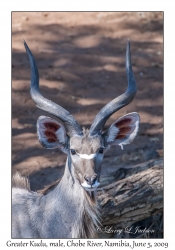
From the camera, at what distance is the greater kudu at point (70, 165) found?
566 centimetres

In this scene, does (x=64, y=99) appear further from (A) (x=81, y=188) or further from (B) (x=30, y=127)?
(A) (x=81, y=188)

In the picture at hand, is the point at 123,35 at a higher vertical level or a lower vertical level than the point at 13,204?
higher

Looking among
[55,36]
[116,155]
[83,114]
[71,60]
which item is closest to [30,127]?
[83,114]

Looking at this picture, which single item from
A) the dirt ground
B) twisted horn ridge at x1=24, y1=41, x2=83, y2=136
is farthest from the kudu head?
the dirt ground

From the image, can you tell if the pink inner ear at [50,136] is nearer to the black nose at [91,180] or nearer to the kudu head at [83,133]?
the kudu head at [83,133]

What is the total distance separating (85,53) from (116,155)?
4532 millimetres

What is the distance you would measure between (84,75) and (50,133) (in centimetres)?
704

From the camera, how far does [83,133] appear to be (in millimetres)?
5758

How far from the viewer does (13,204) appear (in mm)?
6219

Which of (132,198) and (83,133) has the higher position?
(83,133)
